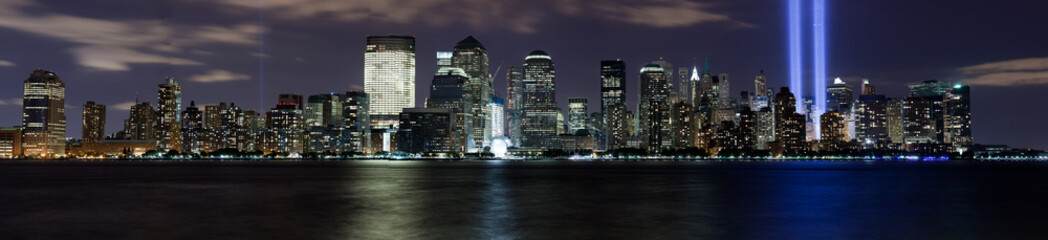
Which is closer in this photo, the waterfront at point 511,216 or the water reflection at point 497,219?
the water reflection at point 497,219

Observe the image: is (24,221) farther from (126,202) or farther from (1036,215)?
(1036,215)

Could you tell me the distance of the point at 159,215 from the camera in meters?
47.1

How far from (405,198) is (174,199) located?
58.1 ft

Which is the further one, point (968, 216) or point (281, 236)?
point (968, 216)

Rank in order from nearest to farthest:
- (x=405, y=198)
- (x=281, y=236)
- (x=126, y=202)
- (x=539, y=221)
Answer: (x=281, y=236)
(x=539, y=221)
(x=126, y=202)
(x=405, y=198)

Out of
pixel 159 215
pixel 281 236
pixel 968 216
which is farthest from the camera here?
pixel 968 216

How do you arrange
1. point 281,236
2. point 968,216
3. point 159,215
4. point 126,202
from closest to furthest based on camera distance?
point 281,236
point 159,215
point 968,216
point 126,202

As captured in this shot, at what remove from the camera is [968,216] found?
50.2 metres

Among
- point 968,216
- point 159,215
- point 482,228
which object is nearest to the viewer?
point 482,228

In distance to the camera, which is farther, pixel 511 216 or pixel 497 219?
pixel 511 216

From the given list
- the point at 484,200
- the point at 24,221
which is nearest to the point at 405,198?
the point at 484,200

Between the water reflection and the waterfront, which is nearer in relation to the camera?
the water reflection

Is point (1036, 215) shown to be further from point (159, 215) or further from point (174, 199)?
point (174, 199)

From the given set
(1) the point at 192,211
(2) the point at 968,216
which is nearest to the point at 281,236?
(1) the point at 192,211
